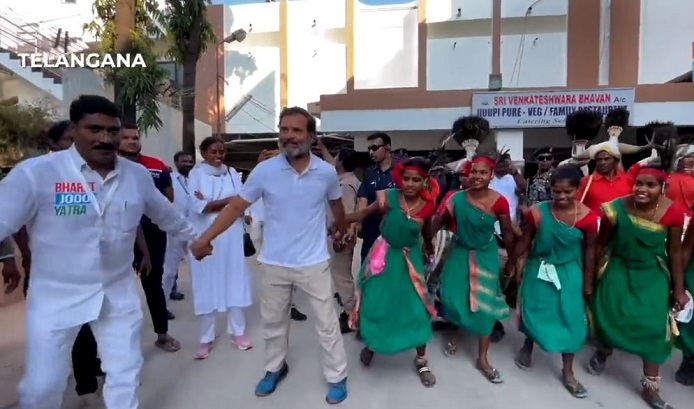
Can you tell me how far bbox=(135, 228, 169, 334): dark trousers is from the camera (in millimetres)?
4199

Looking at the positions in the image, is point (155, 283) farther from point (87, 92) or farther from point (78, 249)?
point (87, 92)

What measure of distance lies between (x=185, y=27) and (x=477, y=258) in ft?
32.7

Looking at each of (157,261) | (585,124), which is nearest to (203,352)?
(157,261)

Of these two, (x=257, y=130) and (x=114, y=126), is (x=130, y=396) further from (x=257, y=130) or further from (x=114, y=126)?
(x=257, y=130)

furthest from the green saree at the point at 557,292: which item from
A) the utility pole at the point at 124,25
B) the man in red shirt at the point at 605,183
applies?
the utility pole at the point at 124,25

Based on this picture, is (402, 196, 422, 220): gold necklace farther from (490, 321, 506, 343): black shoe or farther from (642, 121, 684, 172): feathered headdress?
(642, 121, 684, 172): feathered headdress

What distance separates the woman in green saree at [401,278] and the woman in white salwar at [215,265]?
1.08 m

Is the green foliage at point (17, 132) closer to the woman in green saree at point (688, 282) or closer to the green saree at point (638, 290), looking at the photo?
the green saree at point (638, 290)

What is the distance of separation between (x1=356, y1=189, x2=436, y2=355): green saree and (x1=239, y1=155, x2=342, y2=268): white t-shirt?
53cm

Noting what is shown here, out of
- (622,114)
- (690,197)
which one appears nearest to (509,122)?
(622,114)

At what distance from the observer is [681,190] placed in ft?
14.6

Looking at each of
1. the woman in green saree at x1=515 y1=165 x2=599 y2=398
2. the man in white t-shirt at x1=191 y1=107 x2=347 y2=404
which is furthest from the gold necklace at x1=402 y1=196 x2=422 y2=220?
the woman in green saree at x1=515 y1=165 x2=599 y2=398

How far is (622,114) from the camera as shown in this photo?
5.26m

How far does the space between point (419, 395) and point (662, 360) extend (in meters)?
1.50
